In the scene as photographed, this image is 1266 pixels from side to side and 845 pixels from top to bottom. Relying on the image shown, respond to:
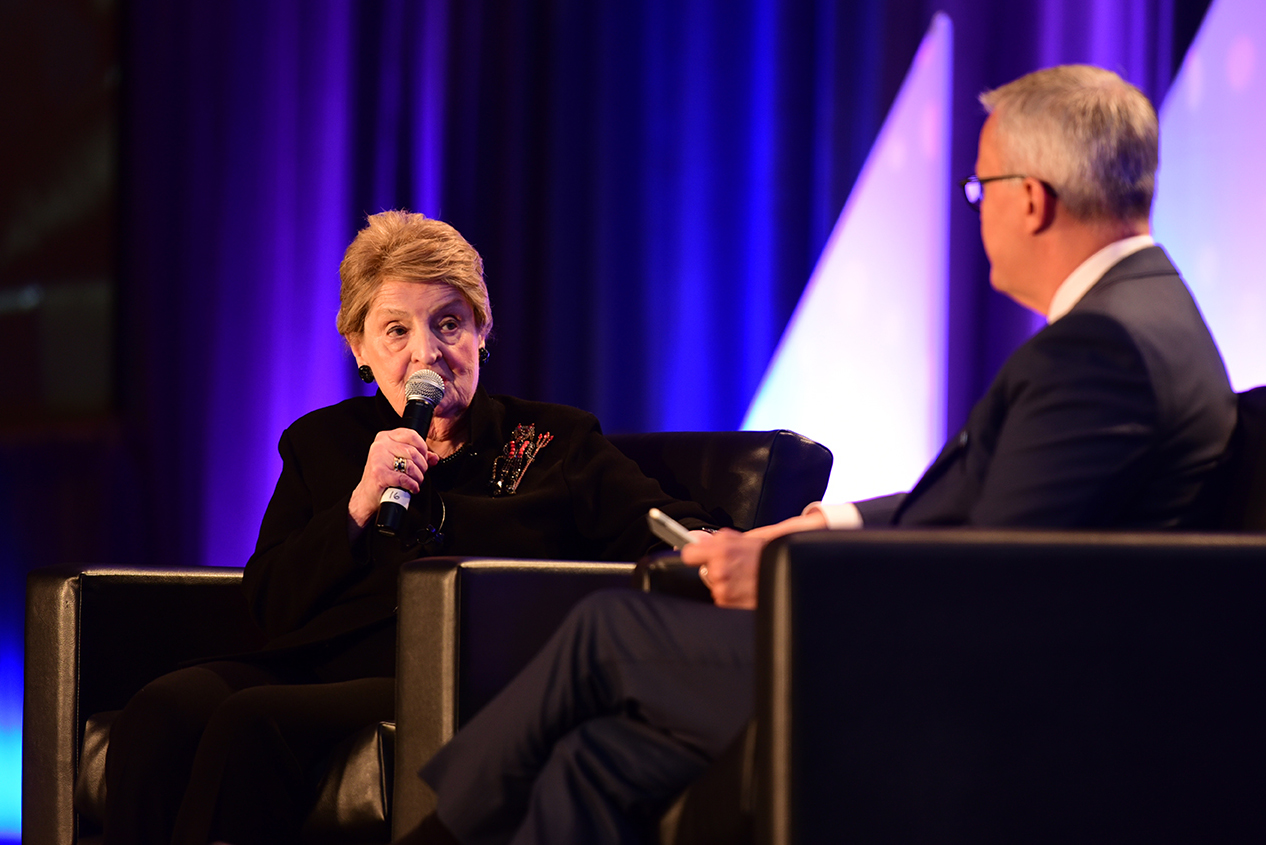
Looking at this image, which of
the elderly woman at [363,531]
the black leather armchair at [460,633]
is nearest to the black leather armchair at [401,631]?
the black leather armchair at [460,633]

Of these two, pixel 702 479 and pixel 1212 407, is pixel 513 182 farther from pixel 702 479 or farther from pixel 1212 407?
pixel 1212 407

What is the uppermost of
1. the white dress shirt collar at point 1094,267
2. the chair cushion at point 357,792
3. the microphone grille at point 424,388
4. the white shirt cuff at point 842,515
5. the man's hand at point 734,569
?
the white dress shirt collar at point 1094,267

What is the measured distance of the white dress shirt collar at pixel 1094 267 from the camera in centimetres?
131

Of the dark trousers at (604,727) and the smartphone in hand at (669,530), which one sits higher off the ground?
the smartphone in hand at (669,530)

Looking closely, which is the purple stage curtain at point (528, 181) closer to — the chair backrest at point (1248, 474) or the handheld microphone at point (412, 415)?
the handheld microphone at point (412, 415)

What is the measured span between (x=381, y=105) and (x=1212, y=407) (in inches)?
92.2

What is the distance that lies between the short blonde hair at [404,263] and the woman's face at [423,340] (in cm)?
2

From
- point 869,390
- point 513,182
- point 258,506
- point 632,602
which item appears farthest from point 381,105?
point 632,602

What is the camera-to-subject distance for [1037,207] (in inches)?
52.2

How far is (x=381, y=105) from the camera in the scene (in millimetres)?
3086

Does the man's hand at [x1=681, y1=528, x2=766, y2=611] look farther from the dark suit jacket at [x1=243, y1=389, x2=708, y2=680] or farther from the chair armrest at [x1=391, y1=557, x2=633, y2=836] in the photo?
the dark suit jacket at [x1=243, y1=389, x2=708, y2=680]

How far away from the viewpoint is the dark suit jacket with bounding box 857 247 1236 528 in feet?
3.84

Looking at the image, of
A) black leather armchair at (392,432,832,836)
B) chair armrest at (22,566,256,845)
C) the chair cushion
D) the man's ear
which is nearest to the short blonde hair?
chair armrest at (22,566,256,845)

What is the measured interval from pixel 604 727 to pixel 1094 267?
0.71m
